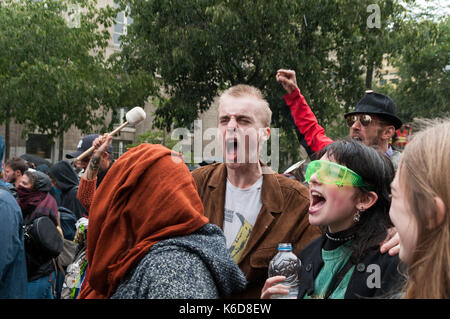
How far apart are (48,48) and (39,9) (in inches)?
50.2

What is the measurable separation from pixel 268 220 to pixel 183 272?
1265mm

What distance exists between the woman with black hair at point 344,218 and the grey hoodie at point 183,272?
436 millimetres

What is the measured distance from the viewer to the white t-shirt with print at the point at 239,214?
9.36 feet

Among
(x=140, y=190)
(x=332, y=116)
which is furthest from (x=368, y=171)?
(x=332, y=116)

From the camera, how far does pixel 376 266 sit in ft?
7.05

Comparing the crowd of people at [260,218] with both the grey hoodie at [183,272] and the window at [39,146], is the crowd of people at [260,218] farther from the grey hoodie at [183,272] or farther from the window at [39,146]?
the window at [39,146]

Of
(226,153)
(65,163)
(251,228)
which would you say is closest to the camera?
(251,228)

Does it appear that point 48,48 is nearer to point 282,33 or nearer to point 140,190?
point 282,33

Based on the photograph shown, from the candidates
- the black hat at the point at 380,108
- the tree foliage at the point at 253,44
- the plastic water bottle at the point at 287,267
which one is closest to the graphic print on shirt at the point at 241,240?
the plastic water bottle at the point at 287,267

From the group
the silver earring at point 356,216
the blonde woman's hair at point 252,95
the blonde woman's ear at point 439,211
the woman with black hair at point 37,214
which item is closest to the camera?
the blonde woman's ear at point 439,211

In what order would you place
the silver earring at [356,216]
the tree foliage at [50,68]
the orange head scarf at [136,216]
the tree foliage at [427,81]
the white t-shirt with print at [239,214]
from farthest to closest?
the tree foliage at [427,81], the tree foliage at [50,68], the white t-shirt with print at [239,214], the silver earring at [356,216], the orange head scarf at [136,216]

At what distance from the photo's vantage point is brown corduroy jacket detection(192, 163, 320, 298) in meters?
2.75

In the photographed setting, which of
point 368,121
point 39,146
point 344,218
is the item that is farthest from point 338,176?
point 39,146

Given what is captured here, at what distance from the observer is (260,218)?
2.88 meters
